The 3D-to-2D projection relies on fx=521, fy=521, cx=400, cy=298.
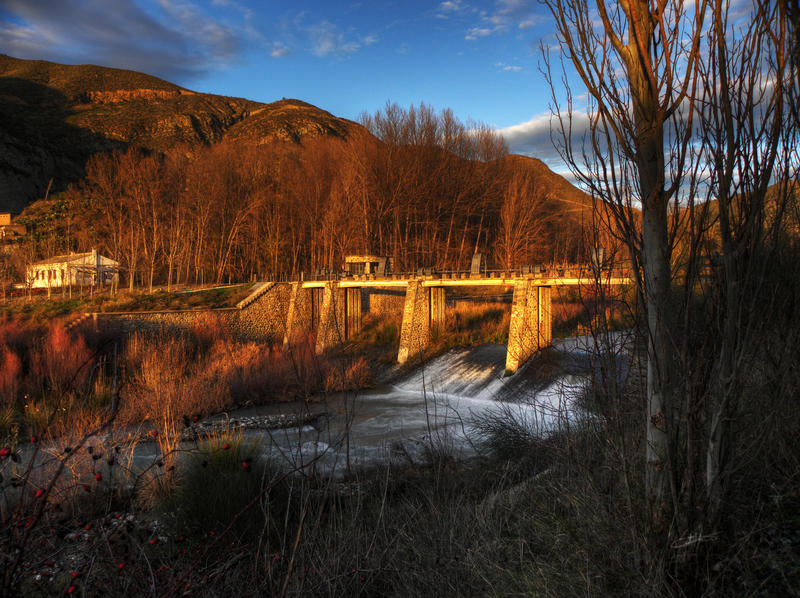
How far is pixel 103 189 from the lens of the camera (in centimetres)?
4103

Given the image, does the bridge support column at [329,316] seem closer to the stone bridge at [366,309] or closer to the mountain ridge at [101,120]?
the stone bridge at [366,309]

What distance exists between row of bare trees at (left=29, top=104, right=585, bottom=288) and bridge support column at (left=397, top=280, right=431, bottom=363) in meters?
9.97

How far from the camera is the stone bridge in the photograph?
71.7 ft

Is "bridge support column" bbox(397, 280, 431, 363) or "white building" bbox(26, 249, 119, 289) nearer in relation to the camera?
"bridge support column" bbox(397, 280, 431, 363)

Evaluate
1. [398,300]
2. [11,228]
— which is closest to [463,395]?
[398,300]

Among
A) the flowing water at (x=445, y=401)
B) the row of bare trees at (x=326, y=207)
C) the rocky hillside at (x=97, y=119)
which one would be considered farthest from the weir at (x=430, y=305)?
the rocky hillside at (x=97, y=119)

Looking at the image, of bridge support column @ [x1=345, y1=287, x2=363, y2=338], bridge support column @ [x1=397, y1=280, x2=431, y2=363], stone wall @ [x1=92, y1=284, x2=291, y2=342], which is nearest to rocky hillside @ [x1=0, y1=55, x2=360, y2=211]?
stone wall @ [x1=92, y1=284, x2=291, y2=342]

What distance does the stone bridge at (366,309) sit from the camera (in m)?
21.8

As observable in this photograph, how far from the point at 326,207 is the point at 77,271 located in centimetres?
1878

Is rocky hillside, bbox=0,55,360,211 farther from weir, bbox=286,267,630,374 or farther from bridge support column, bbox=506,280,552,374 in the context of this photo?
bridge support column, bbox=506,280,552,374

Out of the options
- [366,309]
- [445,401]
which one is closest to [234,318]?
[366,309]

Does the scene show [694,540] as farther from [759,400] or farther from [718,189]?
[718,189]

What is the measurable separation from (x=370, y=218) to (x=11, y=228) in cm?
3715

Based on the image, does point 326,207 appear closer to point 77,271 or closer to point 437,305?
point 437,305
